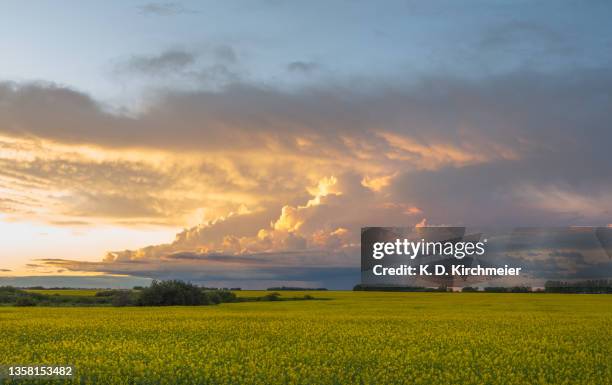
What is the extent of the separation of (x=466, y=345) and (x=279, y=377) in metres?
10.7

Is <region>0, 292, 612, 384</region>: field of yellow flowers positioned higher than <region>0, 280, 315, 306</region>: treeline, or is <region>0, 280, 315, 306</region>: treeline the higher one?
<region>0, 292, 612, 384</region>: field of yellow flowers

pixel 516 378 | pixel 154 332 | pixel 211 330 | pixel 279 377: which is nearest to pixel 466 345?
pixel 516 378

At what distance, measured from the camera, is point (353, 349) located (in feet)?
70.1

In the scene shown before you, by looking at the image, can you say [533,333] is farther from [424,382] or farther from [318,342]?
[424,382]

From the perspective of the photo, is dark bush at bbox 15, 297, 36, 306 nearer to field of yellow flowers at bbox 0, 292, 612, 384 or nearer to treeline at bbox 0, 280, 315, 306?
treeline at bbox 0, 280, 315, 306

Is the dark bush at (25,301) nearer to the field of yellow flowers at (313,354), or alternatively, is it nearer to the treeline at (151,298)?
the treeline at (151,298)

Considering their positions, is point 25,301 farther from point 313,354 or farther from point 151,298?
point 313,354

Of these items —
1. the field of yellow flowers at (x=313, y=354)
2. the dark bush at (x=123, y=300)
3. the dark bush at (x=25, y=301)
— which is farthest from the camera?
the dark bush at (x=123, y=300)

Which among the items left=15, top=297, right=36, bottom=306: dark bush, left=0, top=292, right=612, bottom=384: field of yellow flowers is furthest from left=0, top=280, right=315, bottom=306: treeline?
left=0, top=292, right=612, bottom=384: field of yellow flowers

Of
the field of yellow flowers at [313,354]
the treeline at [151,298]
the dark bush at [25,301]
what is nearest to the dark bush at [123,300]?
the treeline at [151,298]

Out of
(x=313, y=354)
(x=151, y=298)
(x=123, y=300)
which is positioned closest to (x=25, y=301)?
(x=123, y=300)

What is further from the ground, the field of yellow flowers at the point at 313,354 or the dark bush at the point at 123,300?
the field of yellow flowers at the point at 313,354

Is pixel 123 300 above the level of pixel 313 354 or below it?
below

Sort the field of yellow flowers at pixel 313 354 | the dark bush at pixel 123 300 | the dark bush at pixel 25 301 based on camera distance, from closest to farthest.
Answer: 1. the field of yellow flowers at pixel 313 354
2. the dark bush at pixel 25 301
3. the dark bush at pixel 123 300
